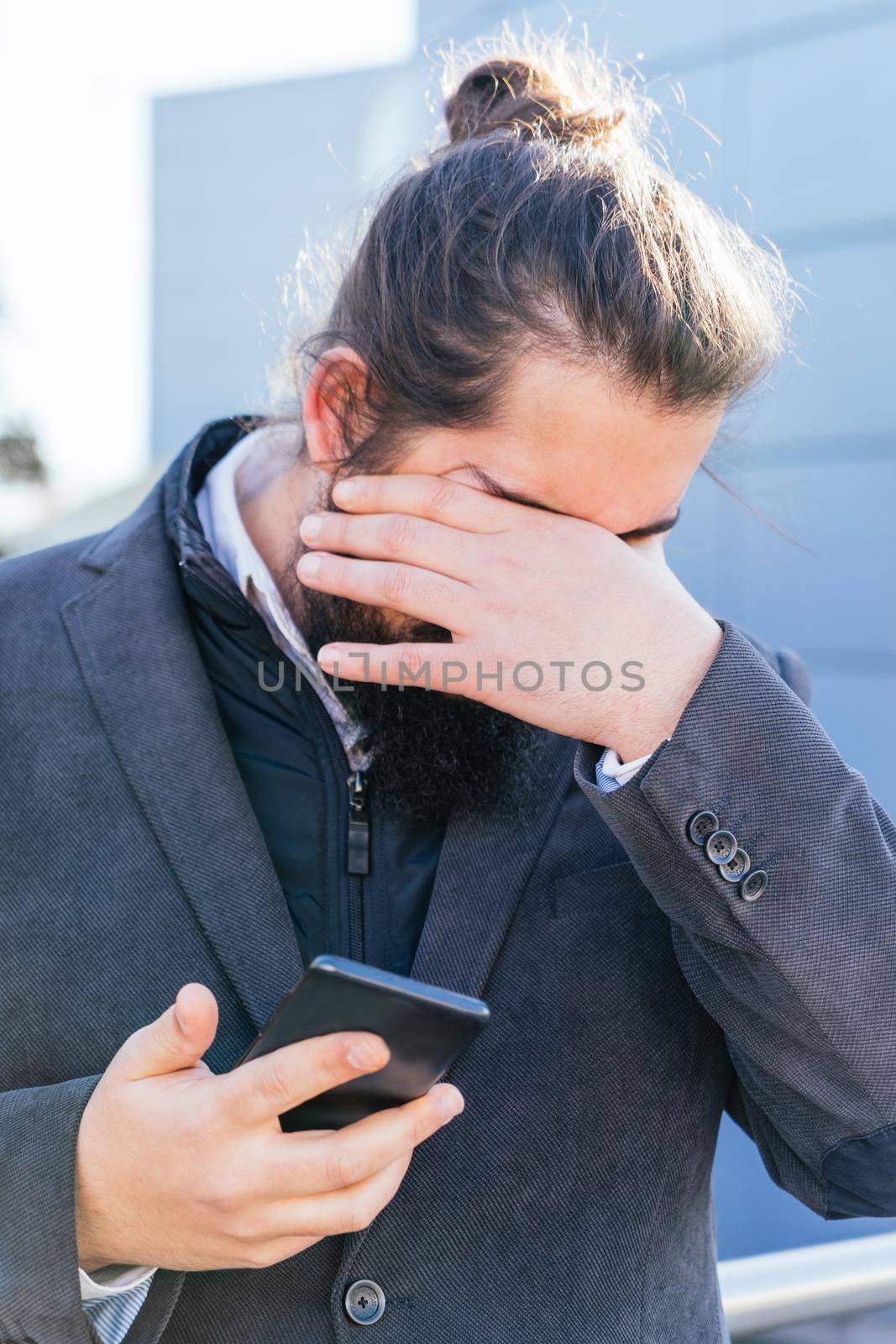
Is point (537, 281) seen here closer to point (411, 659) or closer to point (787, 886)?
point (411, 659)

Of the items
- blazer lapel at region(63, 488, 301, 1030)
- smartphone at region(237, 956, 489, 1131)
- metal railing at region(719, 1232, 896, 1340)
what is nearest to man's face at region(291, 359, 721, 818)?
blazer lapel at region(63, 488, 301, 1030)

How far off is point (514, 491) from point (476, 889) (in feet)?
1.95

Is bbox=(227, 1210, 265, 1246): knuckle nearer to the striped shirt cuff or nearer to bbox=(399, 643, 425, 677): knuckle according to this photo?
the striped shirt cuff

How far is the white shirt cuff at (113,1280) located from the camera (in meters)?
1.35

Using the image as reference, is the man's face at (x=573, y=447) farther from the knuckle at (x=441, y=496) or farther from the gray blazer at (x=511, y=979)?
the gray blazer at (x=511, y=979)

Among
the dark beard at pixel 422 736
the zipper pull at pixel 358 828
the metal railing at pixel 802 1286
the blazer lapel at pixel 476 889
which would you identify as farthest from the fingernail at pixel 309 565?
the metal railing at pixel 802 1286

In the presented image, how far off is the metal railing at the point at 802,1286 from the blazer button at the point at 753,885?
1.00 metres

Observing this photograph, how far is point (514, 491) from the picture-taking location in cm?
171

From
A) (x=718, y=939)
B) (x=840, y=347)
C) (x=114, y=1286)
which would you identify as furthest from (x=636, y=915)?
(x=840, y=347)

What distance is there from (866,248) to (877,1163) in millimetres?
4223

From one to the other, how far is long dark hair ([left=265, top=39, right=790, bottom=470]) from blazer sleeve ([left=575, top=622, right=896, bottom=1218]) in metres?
0.54

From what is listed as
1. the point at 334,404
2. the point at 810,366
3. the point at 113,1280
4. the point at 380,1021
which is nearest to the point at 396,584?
the point at 334,404

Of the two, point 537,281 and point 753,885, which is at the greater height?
point 537,281

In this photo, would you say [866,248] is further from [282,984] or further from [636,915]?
[282,984]
